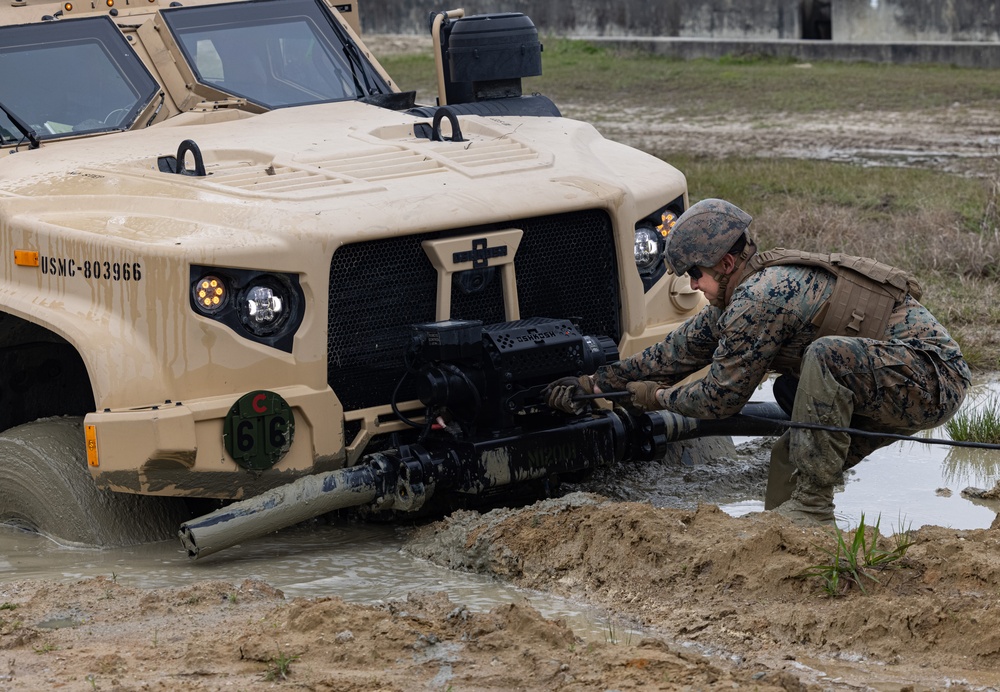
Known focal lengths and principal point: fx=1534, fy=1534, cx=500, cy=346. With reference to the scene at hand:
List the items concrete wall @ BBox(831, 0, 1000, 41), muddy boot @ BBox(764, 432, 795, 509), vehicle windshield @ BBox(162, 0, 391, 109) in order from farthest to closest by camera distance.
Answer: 1. concrete wall @ BBox(831, 0, 1000, 41)
2. vehicle windshield @ BBox(162, 0, 391, 109)
3. muddy boot @ BBox(764, 432, 795, 509)

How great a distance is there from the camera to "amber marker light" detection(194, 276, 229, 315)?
16.1 feet

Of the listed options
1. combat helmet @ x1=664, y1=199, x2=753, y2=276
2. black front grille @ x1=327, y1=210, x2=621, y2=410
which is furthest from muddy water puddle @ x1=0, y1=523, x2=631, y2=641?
combat helmet @ x1=664, y1=199, x2=753, y2=276

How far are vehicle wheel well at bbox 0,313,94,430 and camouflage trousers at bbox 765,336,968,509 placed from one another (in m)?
2.70

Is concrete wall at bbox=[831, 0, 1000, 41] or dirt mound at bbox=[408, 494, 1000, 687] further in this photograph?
concrete wall at bbox=[831, 0, 1000, 41]

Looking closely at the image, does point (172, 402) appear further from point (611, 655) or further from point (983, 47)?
point (983, 47)

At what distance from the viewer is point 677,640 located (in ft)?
13.8

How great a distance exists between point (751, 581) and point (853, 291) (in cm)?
123

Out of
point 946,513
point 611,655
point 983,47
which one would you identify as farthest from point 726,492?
point 983,47

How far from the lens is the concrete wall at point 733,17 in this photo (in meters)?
22.8

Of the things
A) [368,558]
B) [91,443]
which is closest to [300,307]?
[91,443]

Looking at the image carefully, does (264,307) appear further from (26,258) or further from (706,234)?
(706,234)

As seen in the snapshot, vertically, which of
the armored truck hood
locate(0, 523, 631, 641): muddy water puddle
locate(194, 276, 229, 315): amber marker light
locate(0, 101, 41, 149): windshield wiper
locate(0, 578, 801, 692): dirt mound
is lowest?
locate(0, 523, 631, 641): muddy water puddle

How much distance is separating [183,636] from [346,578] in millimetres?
865

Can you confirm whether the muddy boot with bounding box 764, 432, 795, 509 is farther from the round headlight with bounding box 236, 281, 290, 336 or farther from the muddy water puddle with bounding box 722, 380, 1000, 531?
the round headlight with bounding box 236, 281, 290, 336
